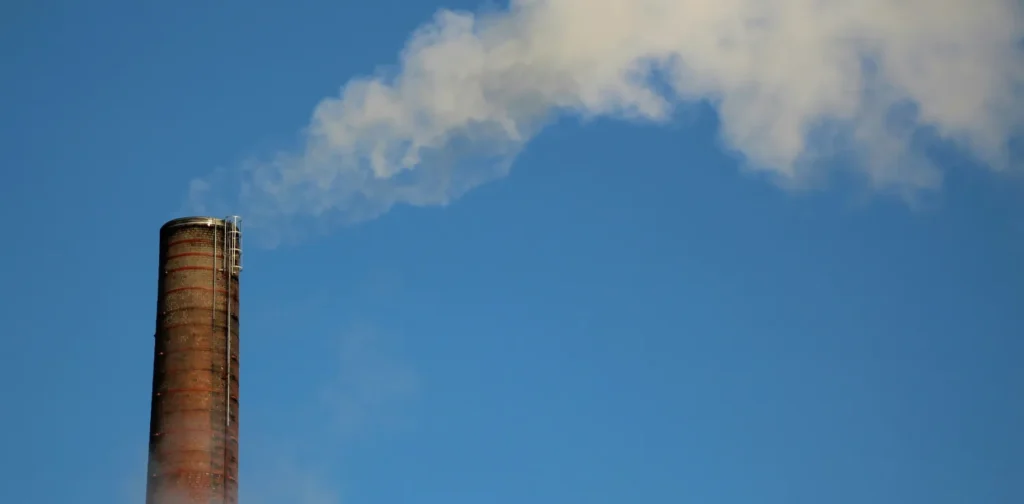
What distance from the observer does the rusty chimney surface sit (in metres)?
77.2

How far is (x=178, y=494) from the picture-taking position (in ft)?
252

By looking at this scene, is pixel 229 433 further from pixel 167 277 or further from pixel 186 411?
pixel 167 277

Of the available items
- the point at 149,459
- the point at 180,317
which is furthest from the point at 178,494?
the point at 180,317

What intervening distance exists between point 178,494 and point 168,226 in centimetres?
1165

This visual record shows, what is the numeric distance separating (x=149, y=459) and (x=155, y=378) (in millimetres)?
3407

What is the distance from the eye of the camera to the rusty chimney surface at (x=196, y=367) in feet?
253

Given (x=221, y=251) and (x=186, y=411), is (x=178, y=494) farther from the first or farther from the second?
(x=221, y=251)

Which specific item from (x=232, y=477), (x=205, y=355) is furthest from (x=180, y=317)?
(x=232, y=477)

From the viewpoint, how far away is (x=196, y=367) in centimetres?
7856

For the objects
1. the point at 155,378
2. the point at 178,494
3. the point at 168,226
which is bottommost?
the point at 178,494

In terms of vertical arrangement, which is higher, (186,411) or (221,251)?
(221,251)

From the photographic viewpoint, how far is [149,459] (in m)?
78.2

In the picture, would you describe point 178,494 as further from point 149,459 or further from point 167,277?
point 167,277

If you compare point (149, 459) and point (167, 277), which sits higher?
point (167, 277)
